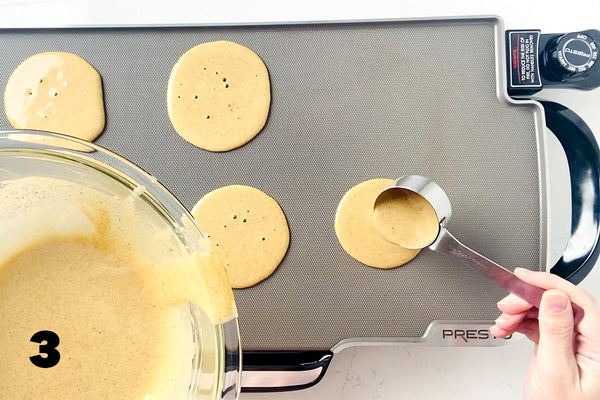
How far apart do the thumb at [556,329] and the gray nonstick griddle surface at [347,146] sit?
0.13m

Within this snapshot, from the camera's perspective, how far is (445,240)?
74 centimetres

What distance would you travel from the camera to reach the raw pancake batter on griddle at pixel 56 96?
0.79 metres

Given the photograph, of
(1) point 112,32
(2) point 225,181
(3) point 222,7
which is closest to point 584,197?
(2) point 225,181

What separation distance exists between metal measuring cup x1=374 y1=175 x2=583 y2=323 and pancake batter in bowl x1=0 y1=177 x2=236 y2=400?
32 cm

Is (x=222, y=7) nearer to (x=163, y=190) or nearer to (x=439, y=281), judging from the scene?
(x=163, y=190)

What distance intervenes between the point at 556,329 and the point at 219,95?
0.55m

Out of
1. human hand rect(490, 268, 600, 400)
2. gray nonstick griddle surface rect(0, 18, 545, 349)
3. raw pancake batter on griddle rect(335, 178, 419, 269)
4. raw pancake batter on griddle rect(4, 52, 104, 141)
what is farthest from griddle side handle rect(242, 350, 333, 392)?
raw pancake batter on griddle rect(4, 52, 104, 141)

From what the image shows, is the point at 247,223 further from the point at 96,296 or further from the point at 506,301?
the point at 506,301

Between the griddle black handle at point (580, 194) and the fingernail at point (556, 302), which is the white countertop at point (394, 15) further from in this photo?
the fingernail at point (556, 302)

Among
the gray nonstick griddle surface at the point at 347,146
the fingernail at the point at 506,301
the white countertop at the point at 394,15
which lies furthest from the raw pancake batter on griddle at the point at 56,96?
the fingernail at the point at 506,301

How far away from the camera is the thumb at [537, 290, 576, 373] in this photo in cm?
63

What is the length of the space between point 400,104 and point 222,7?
338mm

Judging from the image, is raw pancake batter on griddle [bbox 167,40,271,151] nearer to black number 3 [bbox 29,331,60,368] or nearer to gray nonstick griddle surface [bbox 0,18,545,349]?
gray nonstick griddle surface [bbox 0,18,545,349]

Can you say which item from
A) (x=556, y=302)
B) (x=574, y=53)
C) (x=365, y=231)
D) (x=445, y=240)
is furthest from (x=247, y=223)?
(x=574, y=53)
